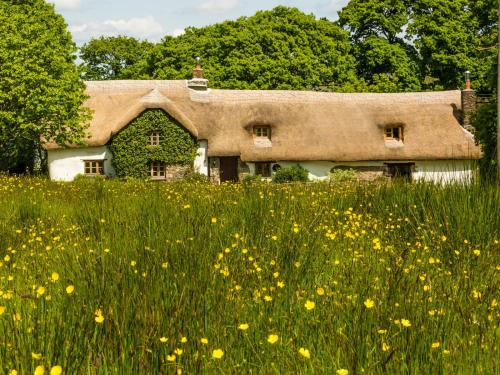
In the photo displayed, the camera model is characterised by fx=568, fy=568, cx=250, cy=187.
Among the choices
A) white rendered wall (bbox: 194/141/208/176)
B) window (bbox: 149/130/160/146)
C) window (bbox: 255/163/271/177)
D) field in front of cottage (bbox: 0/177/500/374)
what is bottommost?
field in front of cottage (bbox: 0/177/500/374)

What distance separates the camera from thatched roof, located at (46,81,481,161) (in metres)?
29.5

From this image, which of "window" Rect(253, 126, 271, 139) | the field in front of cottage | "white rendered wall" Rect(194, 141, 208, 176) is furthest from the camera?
→ "window" Rect(253, 126, 271, 139)

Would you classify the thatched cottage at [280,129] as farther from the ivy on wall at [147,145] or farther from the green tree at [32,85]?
the green tree at [32,85]

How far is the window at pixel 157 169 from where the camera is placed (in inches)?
1141

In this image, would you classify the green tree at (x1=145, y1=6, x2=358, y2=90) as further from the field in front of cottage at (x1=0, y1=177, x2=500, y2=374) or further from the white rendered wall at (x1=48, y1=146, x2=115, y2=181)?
the field in front of cottage at (x1=0, y1=177, x2=500, y2=374)

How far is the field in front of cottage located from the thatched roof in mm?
23943

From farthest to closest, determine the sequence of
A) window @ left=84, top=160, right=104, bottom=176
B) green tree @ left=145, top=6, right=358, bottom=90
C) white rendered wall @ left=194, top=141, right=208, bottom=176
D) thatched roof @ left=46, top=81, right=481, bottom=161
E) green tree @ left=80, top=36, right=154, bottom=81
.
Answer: green tree @ left=80, top=36, right=154, bottom=81 < green tree @ left=145, top=6, right=358, bottom=90 < thatched roof @ left=46, top=81, right=481, bottom=161 < white rendered wall @ left=194, top=141, right=208, bottom=176 < window @ left=84, top=160, right=104, bottom=176

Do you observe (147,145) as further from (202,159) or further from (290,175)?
(290,175)

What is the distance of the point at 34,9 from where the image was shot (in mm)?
28953

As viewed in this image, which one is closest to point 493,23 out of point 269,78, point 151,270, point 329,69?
point 329,69

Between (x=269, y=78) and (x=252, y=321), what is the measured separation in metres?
34.9

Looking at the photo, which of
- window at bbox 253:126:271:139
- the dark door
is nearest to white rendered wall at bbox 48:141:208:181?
the dark door

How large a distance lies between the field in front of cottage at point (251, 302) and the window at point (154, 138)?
75.7 feet

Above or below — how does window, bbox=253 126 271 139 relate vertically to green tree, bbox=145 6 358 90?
below
